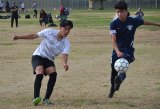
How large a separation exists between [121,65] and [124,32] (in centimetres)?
69

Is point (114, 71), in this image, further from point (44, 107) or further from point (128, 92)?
point (44, 107)

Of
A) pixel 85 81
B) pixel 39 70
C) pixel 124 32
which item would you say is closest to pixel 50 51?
pixel 39 70

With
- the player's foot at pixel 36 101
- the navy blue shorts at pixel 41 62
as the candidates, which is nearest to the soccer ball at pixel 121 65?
the navy blue shorts at pixel 41 62

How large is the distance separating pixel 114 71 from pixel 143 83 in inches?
77.0

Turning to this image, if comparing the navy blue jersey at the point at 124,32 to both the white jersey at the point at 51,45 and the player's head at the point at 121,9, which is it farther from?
the white jersey at the point at 51,45

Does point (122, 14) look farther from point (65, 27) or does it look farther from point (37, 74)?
point (37, 74)

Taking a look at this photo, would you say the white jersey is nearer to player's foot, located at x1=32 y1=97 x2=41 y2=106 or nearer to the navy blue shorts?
the navy blue shorts

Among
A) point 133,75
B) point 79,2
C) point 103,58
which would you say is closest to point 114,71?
point 133,75

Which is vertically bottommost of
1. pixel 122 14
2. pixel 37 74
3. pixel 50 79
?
pixel 50 79

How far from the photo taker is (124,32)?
9.95 meters

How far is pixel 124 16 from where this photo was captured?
32.2ft

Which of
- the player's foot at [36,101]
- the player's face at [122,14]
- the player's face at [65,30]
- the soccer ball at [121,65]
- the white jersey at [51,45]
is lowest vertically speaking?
the player's foot at [36,101]

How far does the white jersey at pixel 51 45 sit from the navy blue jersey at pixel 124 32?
36.2 inches

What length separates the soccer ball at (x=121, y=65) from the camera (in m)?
9.59
